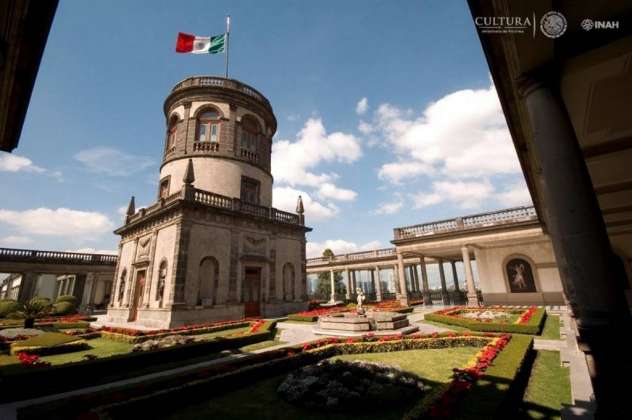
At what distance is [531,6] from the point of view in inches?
157

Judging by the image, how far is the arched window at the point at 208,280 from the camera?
19.2 metres

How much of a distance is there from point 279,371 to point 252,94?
24290 mm

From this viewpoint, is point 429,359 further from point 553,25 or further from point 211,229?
point 211,229

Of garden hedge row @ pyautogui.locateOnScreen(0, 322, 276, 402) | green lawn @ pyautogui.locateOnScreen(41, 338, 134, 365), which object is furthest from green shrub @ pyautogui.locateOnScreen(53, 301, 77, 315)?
garden hedge row @ pyautogui.locateOnScreen(0, 322, 276, 402)

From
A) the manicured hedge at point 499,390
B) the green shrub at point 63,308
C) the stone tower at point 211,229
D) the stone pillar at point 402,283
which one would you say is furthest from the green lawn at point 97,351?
the stone pillar at point 402,283

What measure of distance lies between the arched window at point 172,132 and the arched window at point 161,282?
11.1 meters

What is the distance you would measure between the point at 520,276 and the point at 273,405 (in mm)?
27264

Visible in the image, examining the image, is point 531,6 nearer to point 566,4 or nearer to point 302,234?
point 566,4

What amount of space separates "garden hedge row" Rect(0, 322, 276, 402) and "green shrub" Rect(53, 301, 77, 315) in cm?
2748

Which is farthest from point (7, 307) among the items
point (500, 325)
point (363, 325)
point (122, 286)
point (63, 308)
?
point (500, 325)

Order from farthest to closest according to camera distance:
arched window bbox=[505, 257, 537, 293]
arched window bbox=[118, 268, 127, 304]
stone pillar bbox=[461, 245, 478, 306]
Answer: arched window bbox=[505, 257, 537, 293] → stone pillar bbox=[461, 245, 478, 306] → arched window bbox=[118, 268, 127, 304]

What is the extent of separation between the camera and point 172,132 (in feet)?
85.7

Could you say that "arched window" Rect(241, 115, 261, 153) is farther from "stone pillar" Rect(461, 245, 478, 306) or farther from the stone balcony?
"stone pillar" Rect(461, 245, 478, 306)

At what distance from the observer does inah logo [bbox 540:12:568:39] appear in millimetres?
4215
